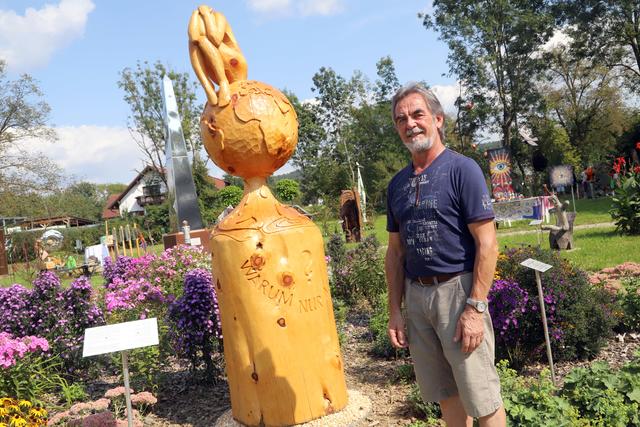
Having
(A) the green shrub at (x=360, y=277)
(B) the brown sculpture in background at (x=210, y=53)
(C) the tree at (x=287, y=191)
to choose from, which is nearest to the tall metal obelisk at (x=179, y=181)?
(A) the green shrub at (x=360, y=277)

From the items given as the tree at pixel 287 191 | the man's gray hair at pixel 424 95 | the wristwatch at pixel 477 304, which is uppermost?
the tree at pixel 287 191

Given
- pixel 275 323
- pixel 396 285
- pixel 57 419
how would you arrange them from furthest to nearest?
pixel 57 419, pixel 275 323, pixel 396 285

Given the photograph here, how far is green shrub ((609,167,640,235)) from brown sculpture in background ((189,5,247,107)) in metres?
9.82

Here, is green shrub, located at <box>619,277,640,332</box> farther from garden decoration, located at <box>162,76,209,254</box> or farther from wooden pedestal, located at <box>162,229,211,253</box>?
garden decoration, located at <box>162,76,209,254</box>

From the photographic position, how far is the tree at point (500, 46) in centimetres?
2347

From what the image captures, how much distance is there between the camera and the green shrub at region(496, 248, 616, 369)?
4301 mm

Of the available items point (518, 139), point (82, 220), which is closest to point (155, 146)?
point (82, 220)

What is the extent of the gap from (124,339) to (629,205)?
10.7 m

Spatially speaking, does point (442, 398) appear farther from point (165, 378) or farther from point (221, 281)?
point (165, 378)

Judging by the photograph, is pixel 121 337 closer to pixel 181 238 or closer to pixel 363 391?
pixel 363 391

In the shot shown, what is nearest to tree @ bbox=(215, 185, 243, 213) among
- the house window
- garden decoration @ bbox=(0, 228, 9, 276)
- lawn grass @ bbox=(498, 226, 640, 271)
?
garden decoration @ bbox=(0, 228, 9, 276)

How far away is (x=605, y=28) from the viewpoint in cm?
2361

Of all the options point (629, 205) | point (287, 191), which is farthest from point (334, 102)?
point (629, 205)

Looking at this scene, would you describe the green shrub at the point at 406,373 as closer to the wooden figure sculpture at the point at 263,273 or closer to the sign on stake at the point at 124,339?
the wooden figure sculpture at the point at 263,273
